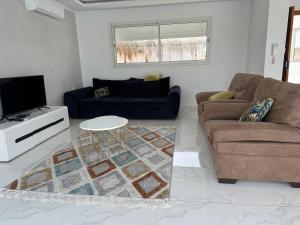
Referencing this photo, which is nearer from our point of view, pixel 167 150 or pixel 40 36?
pixel 167 150

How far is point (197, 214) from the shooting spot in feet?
5.32

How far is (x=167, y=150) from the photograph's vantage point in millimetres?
2779

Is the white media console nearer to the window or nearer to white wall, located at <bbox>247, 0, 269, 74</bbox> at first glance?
the window

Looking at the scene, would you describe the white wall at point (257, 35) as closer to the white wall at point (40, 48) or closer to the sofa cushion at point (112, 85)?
the sofa cushion at point (112, 85)

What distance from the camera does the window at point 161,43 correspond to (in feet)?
16.1

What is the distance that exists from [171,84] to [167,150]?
268 cm

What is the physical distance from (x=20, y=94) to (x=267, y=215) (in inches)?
126

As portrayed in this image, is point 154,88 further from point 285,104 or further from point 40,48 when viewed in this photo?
point 285,104

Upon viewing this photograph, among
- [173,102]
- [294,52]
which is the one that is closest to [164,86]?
[173,102]

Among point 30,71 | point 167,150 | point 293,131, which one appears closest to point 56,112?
point 30,71

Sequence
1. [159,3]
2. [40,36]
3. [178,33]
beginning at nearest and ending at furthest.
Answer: [40,36] < [159,3] < [178,33]

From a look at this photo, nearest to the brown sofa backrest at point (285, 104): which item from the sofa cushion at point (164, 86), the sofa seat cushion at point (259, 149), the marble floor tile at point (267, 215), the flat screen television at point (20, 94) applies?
the sofa seat cushion at point (259, 149)

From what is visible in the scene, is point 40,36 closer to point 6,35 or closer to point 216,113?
point 6,35

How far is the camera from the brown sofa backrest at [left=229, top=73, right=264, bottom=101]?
9.86 feet
